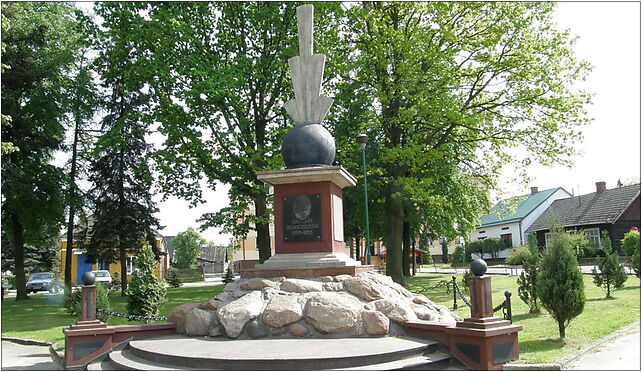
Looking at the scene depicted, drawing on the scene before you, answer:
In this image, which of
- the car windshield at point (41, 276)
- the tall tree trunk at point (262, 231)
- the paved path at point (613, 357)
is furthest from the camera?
the car windshield at point (41, 276)

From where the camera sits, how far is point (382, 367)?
724cm

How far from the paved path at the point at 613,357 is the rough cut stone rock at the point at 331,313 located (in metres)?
3.49

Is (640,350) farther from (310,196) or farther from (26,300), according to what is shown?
(26,300)

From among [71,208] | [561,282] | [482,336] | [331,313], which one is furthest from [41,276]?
[482,336]

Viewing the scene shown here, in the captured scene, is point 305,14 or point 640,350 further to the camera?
point 305,14

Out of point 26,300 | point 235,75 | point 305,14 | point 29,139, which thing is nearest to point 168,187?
point 235,75

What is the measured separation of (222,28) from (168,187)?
7.43 m

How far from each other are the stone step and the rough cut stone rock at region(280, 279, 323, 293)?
122 centimetres

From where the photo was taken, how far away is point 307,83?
12336 millimetres

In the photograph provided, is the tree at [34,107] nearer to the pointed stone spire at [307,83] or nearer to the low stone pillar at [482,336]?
the pointed stone spire at [307,83]

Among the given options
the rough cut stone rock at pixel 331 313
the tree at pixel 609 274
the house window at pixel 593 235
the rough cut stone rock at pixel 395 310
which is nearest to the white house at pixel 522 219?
the house window at pixel 593 235

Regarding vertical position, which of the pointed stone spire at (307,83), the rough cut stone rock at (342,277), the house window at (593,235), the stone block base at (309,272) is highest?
the pointed stone spire at (307,83)

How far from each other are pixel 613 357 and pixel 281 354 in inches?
225

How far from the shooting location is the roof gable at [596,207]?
42.0m
